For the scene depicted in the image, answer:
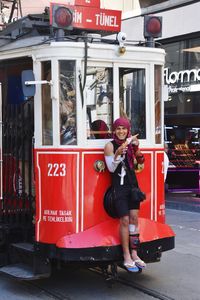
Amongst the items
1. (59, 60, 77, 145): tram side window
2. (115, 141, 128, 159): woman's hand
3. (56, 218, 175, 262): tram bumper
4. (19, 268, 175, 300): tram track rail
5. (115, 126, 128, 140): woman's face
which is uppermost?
(59, 60, 77, 145): tram side window

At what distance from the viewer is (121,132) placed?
5.28 meters

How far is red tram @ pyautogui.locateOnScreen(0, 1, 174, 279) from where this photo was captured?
525 centimetres

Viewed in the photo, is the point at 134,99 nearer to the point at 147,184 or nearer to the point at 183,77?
the point at 147,184

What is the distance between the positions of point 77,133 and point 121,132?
0.46 meters

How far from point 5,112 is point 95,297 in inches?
92.3

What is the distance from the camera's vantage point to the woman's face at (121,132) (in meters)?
5.27

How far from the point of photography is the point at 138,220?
5496mm

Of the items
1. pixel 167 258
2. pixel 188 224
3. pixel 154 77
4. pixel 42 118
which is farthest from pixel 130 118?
pixel 188 224

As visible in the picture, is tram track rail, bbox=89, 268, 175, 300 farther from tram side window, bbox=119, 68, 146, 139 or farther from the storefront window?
the storefront window

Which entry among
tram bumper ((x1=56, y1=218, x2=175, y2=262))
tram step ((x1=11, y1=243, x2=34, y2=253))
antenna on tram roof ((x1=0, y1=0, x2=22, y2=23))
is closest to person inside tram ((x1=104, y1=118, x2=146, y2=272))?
tram bumper ((x1=56, y1=218, x2=175, y2=262))

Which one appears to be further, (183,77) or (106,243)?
(183,77)

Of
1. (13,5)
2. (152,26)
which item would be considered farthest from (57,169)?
(13,5)

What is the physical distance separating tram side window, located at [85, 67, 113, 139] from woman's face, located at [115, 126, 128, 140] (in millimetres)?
231

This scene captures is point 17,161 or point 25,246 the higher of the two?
point 17,161
